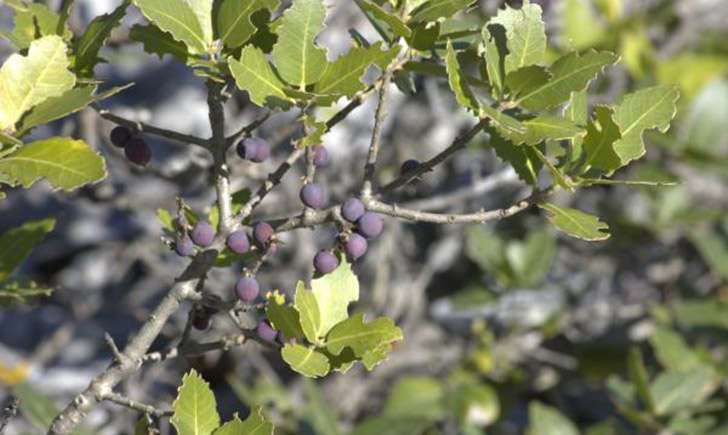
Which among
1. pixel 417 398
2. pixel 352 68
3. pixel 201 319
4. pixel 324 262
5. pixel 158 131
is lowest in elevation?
pixel 417 398

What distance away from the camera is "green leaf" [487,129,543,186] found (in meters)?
1.22

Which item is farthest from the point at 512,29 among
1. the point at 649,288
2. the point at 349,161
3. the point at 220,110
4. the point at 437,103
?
the point at 649,288

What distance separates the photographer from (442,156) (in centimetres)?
117

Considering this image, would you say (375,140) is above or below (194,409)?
above

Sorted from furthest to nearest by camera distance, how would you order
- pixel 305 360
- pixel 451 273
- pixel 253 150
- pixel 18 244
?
pixel 451 273, pixel 18 244, pixel 253 150, pixel 305 360

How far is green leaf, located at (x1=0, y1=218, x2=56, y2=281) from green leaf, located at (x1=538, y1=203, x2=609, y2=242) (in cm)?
71

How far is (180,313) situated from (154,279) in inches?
7.7

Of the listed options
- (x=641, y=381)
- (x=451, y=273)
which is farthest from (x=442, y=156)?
(x=451, y=273)

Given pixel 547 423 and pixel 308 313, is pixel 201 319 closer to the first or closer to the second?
pixel 308 313

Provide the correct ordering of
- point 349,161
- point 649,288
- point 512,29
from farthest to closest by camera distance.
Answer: point 649,288 < point 349,161 < point 512,29

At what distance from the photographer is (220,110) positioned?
122 centimetres

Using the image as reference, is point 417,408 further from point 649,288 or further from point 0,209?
point 0,209

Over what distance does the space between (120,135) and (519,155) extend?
52 centimetres

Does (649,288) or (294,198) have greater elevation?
(294,198)
